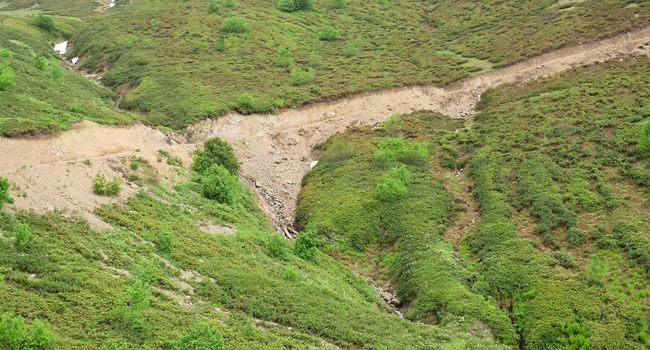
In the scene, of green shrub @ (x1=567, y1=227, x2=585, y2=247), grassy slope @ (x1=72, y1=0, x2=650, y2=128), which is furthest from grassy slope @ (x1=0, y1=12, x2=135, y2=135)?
green shrub @ (x1=567, y1=227, x2=585, y2=247)

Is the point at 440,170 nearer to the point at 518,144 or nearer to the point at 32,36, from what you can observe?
the point at 518,144

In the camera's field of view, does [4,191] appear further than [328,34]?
No

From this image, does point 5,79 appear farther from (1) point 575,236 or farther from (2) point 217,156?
(1) point 575,236

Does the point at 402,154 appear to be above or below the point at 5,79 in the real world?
below

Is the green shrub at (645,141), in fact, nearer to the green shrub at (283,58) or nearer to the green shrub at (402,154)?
the green shrub at (402,154)

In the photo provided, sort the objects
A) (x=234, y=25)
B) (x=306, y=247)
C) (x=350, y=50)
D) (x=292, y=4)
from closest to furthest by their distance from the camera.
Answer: (x=306, y=247) → (x=350, y=50) → (x=234, y=25) → (x=292, y=4)

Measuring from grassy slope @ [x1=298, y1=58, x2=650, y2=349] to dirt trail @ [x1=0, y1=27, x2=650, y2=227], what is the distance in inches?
125

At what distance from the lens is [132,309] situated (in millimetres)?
29328

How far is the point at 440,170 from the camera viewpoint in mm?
61750

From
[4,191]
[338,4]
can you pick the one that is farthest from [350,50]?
[4,191]

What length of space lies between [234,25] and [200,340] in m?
71.3

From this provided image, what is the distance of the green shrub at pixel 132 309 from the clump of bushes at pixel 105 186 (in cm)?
1420

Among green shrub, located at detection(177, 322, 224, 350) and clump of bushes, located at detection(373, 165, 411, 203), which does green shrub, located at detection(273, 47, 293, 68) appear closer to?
clump of bushes, located at detection(373, 165, 411, 203)

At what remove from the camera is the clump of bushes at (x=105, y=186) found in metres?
42.2
